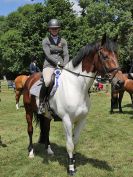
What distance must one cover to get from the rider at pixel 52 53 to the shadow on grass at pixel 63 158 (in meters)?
1.31

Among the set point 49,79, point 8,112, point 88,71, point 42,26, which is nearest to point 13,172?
point 49,79

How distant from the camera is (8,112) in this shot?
60.8 feet

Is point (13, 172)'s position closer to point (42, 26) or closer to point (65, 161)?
point (65, 161)

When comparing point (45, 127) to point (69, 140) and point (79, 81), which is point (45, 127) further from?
point (79, 81)

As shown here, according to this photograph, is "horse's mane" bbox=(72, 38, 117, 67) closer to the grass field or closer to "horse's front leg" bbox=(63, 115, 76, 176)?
"horse's front leg" bbox=(63, 115, 76, 176)

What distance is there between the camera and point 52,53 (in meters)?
8.48

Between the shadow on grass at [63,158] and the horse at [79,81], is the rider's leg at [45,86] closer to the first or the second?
the horse at [79,81]

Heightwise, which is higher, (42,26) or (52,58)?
(42,26)

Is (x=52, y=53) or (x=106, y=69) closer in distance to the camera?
(x=106, y=69)

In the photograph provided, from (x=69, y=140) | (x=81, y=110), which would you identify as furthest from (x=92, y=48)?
(x=69, y=140)

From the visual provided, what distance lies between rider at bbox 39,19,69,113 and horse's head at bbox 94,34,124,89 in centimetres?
136

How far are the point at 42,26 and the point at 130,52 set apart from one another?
51.5 ft

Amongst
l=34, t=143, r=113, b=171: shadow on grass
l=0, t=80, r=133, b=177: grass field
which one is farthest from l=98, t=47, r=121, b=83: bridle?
l=34, t=143, r=113, b=171: shadow on grass

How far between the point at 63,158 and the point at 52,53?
259 centimetres
